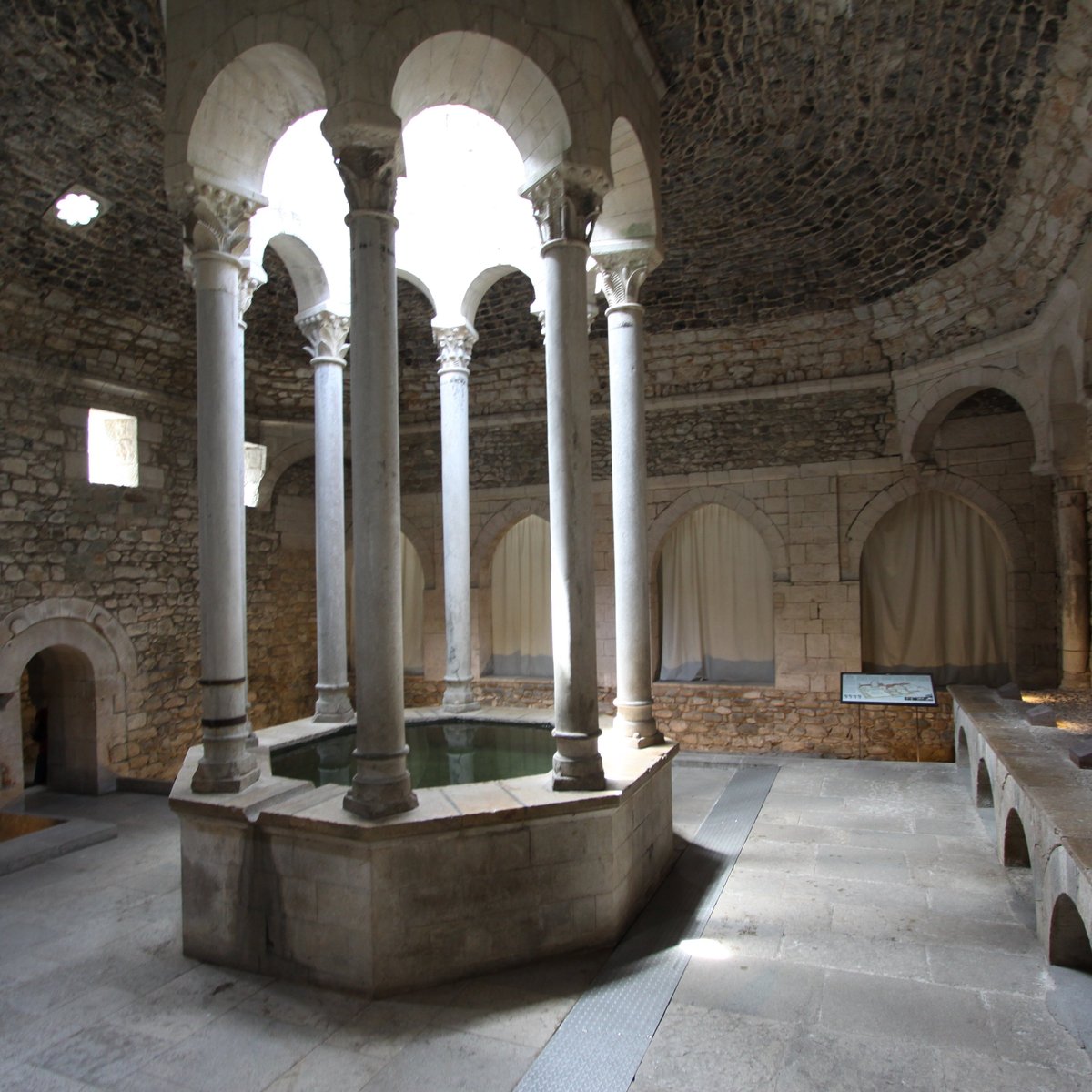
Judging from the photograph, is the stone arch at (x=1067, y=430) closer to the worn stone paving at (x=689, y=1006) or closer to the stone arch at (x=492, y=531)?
the worn stone paving at (x=689, y=1006)

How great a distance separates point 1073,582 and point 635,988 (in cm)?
667

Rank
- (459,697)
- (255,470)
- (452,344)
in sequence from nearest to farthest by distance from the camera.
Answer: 1. (459,697)
2. (452,344)
3. (255,470)

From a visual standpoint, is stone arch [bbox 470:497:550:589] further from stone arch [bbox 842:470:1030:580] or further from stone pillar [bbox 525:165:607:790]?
stone pillar [bbox 525:165:607:790]

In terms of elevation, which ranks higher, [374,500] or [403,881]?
[374,500]

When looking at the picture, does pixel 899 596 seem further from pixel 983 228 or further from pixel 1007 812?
pixel 1007 812

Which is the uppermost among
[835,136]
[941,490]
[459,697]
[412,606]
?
[835,136]

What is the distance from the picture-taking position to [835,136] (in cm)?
674

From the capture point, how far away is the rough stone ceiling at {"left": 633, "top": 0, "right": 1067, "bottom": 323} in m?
5.48

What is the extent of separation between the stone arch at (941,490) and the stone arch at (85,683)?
824 cm

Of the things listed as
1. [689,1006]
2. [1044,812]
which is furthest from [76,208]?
[1044,812]

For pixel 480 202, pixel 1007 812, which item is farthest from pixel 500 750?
pixel 480 202

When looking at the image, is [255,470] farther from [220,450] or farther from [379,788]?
[379,788]

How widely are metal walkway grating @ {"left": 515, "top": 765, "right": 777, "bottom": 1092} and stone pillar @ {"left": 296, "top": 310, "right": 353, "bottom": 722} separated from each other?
3174 mm

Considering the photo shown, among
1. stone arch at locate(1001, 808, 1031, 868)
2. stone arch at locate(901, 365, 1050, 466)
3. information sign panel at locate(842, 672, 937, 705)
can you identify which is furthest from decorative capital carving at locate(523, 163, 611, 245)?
information sign panel at locate(842, 672, 937, 705)
